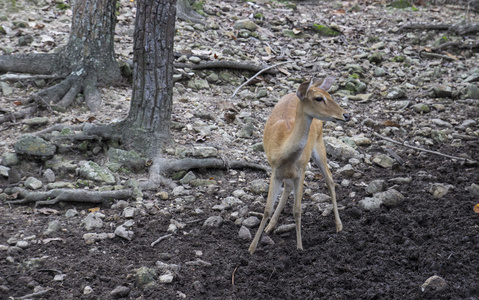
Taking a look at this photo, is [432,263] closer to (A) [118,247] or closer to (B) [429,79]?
(A) [118,247]

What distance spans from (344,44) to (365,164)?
15.8 feet

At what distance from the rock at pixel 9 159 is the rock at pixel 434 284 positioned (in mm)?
4357

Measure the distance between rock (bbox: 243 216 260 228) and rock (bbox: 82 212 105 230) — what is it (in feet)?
4.72

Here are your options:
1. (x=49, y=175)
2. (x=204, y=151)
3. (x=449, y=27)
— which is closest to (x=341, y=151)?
(x=204, y=151)

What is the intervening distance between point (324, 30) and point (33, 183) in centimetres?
776

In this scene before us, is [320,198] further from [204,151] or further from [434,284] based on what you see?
[434,284]

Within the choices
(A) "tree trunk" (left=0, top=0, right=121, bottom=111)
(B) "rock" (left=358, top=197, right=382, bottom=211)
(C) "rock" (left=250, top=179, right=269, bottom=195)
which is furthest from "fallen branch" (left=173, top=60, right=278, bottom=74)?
(B) "rock" (left=358, top=197, right=382, bottom=211)

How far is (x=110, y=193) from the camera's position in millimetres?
5031

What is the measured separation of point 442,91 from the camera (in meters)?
8.17

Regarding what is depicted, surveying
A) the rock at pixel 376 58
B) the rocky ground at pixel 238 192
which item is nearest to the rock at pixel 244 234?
the rocky ground at pixel 238 192

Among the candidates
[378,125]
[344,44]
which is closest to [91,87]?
[378,125]

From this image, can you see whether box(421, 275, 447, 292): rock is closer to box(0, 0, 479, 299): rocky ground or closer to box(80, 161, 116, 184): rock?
box(0, 0, 479, 299): rocky ground

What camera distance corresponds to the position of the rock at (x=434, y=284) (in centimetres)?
354

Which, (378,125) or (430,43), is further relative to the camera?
(430,43)
